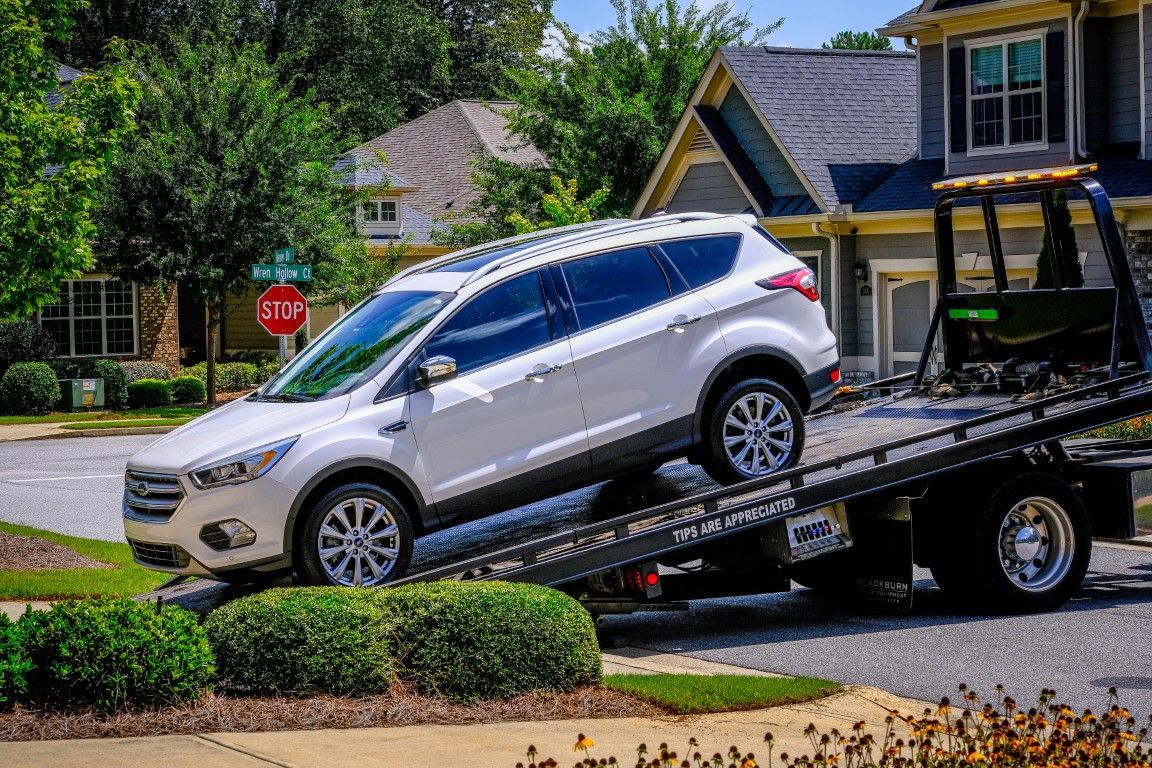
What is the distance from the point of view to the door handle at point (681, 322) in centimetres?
967

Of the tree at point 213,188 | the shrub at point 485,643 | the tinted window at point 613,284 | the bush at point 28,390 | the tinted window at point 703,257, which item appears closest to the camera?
the shrub at point 485,643

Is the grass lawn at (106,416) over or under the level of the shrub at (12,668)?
over

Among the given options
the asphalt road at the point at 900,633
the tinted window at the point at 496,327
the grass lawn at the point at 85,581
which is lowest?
the asphalt road at the point at 900,633

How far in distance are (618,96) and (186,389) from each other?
1292 centimetres

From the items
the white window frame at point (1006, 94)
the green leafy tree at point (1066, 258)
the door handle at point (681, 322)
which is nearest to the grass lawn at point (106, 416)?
the white window frame at point (1006, 94)

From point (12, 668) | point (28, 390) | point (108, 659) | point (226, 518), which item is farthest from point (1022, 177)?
point (28, 390)

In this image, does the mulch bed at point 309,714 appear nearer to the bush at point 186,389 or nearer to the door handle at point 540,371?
the door handle at point 540,371

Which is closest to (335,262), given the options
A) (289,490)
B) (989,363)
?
(989,363)

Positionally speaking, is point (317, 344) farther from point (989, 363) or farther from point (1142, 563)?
point (1142, 563)

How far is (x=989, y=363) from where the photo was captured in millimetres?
12094

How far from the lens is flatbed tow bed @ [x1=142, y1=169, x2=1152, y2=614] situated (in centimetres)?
933

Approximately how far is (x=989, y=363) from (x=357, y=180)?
32.8 meters

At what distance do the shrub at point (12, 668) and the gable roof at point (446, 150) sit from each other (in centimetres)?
3869

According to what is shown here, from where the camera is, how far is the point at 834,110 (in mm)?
27406
